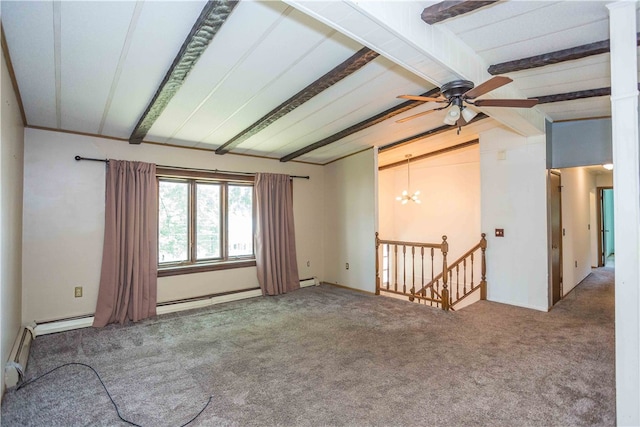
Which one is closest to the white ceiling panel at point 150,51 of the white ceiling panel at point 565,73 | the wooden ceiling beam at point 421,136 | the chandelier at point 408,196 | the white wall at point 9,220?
the white wall at point 9,220

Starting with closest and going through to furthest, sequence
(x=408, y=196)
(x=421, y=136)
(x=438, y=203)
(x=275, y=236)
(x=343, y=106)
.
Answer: (x=343, y=106) → (x=421, y=136) → (x=275, y=236) → (x=408, y=196) → (x=438, y=203)

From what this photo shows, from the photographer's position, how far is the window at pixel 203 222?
4.56 m

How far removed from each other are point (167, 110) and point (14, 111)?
1.22m

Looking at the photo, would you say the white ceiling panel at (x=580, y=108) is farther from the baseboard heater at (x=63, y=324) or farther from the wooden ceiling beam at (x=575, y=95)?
the baseboard heater at (x=63, y=324)

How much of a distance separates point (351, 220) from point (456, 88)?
3.40 m

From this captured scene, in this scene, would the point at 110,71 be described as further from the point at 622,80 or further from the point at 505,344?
the point at 505,344

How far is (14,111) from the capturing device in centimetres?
271

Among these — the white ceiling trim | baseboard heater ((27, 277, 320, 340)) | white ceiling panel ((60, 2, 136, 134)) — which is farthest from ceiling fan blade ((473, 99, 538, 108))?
baseboard heater ((27, 277, 320, 340))

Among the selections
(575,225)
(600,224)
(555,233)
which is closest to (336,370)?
(555,233)

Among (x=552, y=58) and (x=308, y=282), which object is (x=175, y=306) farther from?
(x=552, y=58)

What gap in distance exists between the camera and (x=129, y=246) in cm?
399

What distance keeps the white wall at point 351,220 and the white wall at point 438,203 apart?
1.77m

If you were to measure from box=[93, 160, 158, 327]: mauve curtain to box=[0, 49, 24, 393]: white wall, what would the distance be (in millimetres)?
803

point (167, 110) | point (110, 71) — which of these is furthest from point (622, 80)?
point (167, 110)
